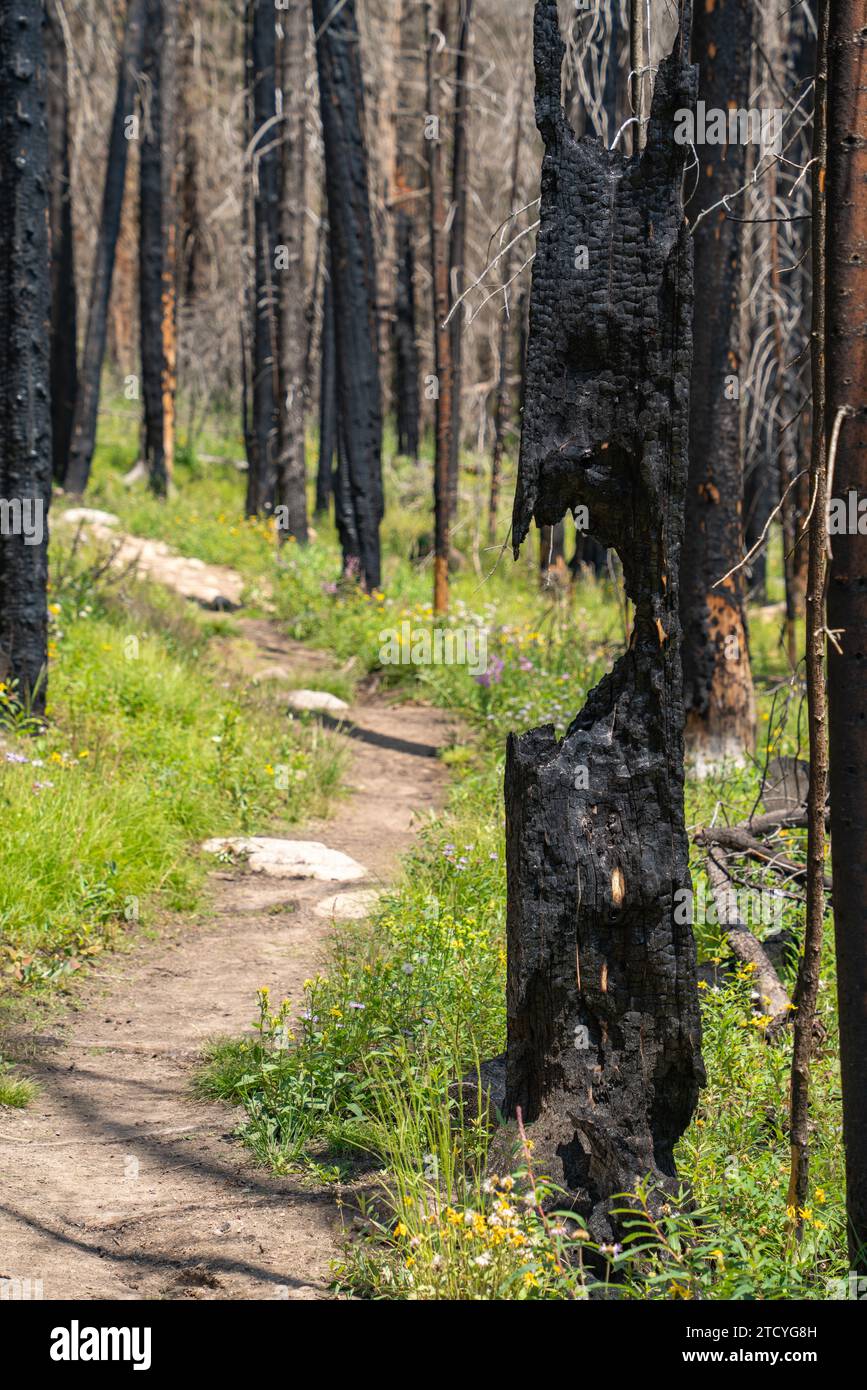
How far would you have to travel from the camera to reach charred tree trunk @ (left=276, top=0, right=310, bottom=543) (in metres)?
14.6

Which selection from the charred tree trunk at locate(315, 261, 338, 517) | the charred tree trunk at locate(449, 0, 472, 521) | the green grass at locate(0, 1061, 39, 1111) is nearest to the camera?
the green grass at locate(0, 1061, 39, 1111)

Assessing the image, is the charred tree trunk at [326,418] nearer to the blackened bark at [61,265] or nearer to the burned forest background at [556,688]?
the burned forest background at [556,688]

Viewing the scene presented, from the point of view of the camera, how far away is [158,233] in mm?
17391

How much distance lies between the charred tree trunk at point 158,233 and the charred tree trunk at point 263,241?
3.84ft

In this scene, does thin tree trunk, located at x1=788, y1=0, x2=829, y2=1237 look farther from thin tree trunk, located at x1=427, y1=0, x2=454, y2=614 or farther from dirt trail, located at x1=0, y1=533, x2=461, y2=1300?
thin tree trunk, located at x1=427, y1=0, x2=454, y2=614

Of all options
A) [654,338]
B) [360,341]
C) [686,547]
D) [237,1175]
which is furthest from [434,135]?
[237,1175]

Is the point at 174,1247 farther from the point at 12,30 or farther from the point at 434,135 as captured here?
the point at 434,135

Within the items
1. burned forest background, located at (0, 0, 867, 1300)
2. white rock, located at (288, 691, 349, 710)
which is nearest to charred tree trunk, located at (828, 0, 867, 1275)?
burned forest background, located at (0, 0, 867, 1300)

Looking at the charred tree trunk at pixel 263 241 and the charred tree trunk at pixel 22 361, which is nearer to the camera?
the charred tree trunk at pixel 22 361

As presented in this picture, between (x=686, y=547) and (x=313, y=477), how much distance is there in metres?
17.6

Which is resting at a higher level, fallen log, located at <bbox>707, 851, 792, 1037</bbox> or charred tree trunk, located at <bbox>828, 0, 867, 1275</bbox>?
charred tree trunk, located at <bbox>828, 0, 867, 1275</bbox>

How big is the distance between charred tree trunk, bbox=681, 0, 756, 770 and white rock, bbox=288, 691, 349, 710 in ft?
10.9

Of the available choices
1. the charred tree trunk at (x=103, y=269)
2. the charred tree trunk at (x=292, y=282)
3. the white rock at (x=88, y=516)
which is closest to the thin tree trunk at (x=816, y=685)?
the charred tree trunk at (x=292, y=282)

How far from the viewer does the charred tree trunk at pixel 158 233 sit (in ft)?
56.9
